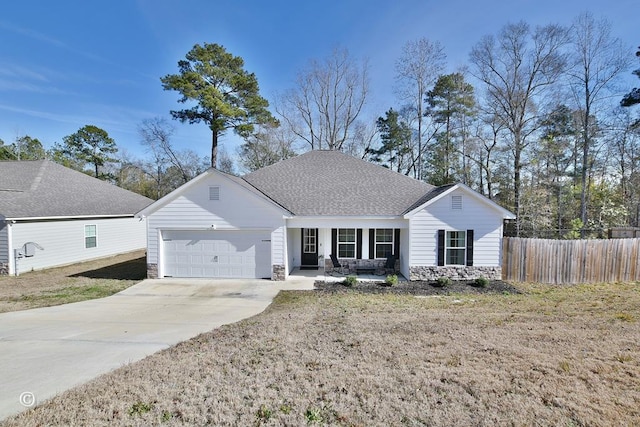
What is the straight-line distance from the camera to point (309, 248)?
48.2 feet

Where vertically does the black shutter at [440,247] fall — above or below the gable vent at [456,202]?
below

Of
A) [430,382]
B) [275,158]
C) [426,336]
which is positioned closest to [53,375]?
[430,382]

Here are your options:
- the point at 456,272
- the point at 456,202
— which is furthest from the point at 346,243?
the point at 456,202

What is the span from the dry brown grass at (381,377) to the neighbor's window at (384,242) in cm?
648

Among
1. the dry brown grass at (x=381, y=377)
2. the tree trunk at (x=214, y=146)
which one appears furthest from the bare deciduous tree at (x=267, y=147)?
the dry brown grass at (x=381, y=377)

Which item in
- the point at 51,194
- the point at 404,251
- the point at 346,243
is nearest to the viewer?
the point at 404,251

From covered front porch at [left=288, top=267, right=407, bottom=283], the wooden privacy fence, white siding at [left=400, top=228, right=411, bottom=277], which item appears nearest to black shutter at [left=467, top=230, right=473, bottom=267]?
the wooden privacy fence

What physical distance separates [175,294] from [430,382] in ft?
29.2

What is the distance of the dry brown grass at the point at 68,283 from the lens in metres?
9.30

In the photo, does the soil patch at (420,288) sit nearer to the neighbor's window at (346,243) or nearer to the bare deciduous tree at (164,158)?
the neighbor's window at (346,243)

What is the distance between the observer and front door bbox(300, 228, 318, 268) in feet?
47.8

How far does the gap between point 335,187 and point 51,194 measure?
15576 millimetres

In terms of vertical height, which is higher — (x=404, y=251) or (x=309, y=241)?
(x=309, y=241)

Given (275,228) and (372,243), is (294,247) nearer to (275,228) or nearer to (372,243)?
(275,228)
